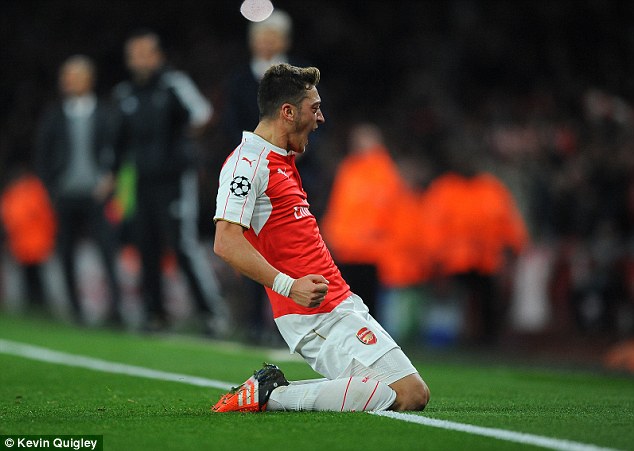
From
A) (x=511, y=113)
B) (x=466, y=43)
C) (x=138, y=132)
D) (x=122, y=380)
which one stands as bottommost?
(x=122, y=380)

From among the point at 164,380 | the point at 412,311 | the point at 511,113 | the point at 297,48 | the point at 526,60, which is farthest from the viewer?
the point at 297,48

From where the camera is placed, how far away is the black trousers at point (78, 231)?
14.5 metres

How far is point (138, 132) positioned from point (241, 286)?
479 cm

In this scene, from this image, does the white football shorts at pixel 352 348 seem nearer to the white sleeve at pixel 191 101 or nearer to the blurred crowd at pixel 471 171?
the blurred crowd at pixel 471 171

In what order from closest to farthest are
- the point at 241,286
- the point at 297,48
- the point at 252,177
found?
the point at 252,177 → the point at 241,286 → the point at 297,48

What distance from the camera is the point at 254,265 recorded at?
5941 mm

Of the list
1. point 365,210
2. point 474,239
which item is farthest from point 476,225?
point 365,210

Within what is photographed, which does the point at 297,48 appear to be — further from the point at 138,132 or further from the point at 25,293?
the point at 138,132

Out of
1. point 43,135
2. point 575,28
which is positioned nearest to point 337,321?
point 43,135

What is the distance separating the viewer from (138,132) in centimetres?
1265

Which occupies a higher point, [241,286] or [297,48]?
[297,48]

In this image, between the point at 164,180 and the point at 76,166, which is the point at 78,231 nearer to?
the point at 76,166

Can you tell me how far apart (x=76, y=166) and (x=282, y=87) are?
331 inches

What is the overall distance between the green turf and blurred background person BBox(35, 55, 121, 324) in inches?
162
